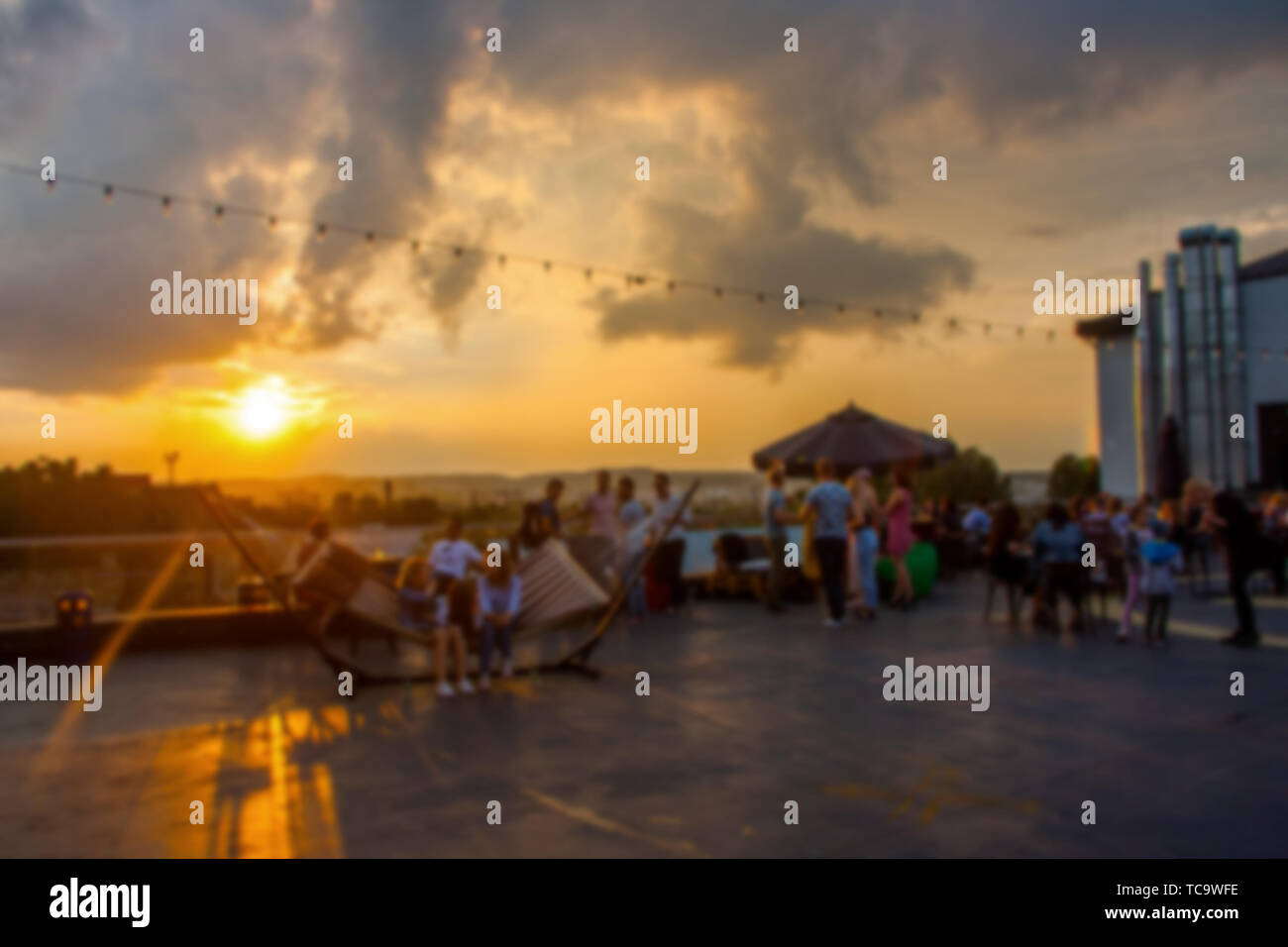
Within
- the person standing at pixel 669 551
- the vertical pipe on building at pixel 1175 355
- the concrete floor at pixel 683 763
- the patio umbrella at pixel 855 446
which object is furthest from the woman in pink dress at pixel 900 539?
the vertical pipe on building at pixel 1175 355

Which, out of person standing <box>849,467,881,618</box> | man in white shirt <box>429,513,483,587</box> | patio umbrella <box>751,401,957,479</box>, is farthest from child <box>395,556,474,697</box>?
patio umbrella <box>751,401,957,479</box>

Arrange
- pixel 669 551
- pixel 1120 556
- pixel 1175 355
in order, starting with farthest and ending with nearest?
pixel 1175 355 → pixel 669 551 → pixel 1120 556

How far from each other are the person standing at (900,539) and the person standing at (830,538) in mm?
1346

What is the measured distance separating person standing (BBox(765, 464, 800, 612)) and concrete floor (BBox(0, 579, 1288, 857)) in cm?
Answer: 302

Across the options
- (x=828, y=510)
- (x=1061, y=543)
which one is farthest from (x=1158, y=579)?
(x=828, y=510)

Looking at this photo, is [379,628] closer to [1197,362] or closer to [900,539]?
[900,539]

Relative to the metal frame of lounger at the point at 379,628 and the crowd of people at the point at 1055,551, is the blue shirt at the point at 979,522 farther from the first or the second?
the metal frame of lounger at the point at 379,628

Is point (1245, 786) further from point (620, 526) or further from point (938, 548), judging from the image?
point (938, 548)

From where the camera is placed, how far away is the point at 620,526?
1128cm

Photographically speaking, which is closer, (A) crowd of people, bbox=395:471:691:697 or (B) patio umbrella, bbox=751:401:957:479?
(A) crowd of people, bbox=395:471:691:697

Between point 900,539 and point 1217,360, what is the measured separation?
15.7 metres

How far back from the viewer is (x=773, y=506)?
→ 36.8ft

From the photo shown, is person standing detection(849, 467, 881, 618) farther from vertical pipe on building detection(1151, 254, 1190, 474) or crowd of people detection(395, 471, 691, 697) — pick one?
vertical pipe on building detection(1151, 254, 1190, 474)

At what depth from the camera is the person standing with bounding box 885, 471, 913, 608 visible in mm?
11296
